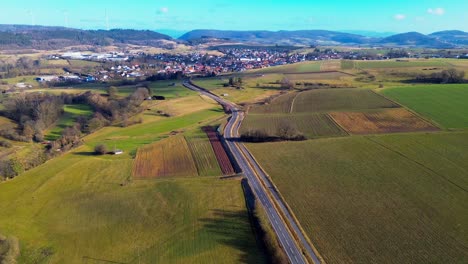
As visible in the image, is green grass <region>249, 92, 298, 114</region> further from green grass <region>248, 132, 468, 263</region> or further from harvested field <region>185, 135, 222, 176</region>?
green grass <region>248, 132, 468, 263</region>

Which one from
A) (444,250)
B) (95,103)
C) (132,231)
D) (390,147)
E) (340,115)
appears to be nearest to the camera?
(444,250)

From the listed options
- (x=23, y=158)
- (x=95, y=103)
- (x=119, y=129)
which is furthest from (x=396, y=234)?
(x=95, y=103)

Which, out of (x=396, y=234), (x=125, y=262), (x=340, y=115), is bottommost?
(x=125, y=262)

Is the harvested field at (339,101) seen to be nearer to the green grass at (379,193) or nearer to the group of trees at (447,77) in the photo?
the green grass at (379,193)

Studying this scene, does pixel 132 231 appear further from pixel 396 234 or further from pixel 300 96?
pixel 300 96

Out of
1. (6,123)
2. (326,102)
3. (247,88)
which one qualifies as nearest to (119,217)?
(6,123)

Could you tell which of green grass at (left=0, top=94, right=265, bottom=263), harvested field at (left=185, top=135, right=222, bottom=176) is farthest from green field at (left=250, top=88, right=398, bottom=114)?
green grass at (left=0, top=94, right=265, bottom=263)

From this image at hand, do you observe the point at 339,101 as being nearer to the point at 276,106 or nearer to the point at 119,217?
the point at 276,106
